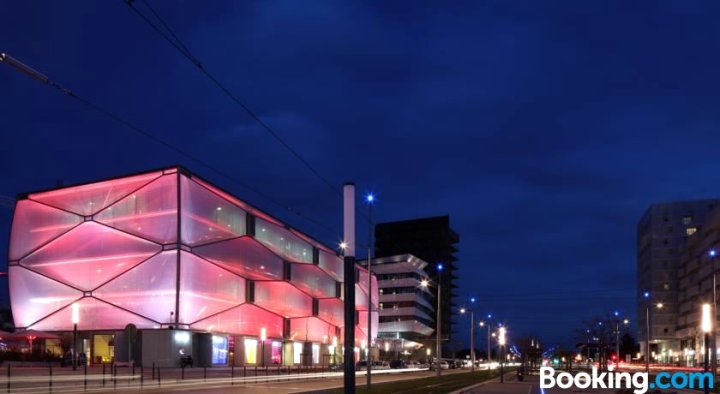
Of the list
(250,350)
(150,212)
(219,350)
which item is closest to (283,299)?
(250,350)

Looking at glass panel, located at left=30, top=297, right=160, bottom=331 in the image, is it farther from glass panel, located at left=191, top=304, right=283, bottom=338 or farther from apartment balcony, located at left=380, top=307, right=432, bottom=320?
apartment balcony, located at left=380, top=307, right=432, bottom=320

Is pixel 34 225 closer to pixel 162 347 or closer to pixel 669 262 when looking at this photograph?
pixel 162 347

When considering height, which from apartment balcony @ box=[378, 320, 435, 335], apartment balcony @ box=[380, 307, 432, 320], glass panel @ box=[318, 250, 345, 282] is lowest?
apartment balcony @ box=[378, 320, 435, 335]

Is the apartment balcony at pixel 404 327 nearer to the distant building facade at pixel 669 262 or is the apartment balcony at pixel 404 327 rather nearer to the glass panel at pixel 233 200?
the distant building facade at pixel 669 262

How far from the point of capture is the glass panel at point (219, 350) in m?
80.6

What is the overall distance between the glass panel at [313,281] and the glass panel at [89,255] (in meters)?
24.6

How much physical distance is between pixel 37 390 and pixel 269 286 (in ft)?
191

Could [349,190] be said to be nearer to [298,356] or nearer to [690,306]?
[298,356]

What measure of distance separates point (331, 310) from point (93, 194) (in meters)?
44.2

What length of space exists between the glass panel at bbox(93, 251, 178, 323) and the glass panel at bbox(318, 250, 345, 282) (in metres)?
37.0

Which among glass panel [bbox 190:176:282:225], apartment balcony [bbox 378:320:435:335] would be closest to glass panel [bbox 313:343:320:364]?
glass panel [bbox 190:176:282:225]

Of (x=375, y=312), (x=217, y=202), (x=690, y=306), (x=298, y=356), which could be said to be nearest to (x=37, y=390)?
(x=217, y=202)

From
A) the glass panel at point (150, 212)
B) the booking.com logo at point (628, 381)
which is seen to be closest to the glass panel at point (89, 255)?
the glass panel at point (150, 212)

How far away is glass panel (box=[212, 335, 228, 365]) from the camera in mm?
80625
